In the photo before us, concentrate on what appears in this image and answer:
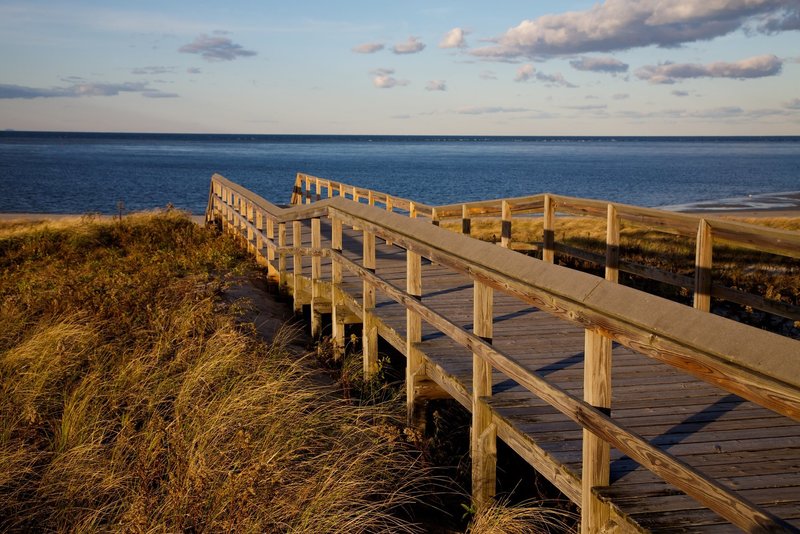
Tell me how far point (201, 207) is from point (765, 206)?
32.1m

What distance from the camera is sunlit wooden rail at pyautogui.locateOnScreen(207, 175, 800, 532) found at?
2.40 meters

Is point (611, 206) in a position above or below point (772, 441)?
above

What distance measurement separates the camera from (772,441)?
4.16 metres

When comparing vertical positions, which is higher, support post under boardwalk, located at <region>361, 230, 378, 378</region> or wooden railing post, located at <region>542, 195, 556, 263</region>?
wooden railing post, located at <region>542, 195, 556, 263</region>

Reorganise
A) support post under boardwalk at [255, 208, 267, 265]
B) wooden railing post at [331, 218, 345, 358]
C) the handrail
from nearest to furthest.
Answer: wooden railing post at [331, 218, 345, 358]
the handrail
support post under boardwalk at [255, 208, 267, 265]

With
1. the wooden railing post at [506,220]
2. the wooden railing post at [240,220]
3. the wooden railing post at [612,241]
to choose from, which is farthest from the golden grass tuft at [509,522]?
the wooden railing post at [240,220]

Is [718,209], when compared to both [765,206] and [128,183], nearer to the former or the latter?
[765,206]

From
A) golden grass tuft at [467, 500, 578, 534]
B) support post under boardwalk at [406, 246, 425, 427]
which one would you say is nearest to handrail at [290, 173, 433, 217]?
support post under boardwalk at [406, 246, 425, 427]

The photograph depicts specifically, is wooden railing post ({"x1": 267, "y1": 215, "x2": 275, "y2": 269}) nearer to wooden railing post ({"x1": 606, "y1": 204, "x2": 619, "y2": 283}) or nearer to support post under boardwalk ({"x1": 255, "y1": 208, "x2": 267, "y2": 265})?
support post under boardwalk ({"x1": 255, "y1": 208, "x2": 267, "y2": 265})

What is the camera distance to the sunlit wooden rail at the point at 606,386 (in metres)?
2.40

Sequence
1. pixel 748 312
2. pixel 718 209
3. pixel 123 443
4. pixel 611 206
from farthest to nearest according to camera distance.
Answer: pixel 718 209
pixel 748 312
pixel 611 206
pixel 123 443

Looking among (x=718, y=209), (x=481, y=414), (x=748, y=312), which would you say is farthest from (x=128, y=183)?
(x=481, y=414)

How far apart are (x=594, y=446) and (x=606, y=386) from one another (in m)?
0.38

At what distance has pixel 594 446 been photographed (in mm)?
3426
